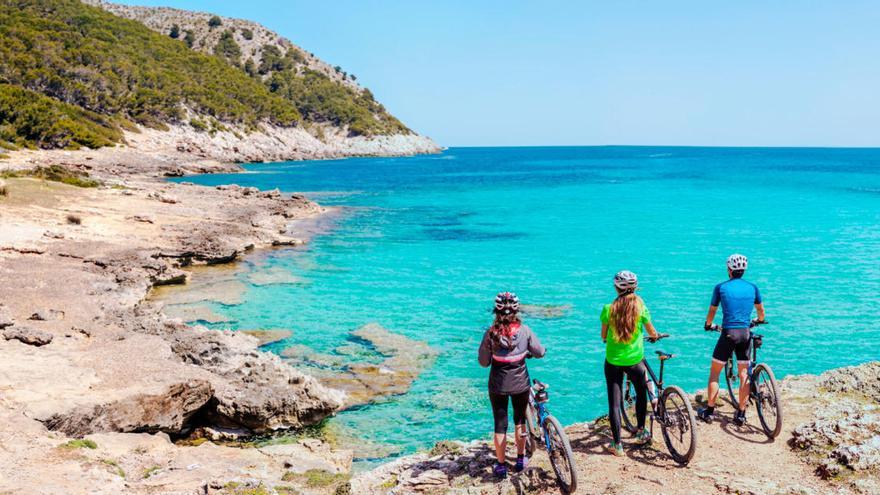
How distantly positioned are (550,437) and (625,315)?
177 cm

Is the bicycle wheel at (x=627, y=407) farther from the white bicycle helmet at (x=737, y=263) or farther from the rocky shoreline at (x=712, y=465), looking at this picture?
the white bicycle helmet at (x=737, y=263)

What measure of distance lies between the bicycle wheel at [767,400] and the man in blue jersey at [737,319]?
0.48 feet

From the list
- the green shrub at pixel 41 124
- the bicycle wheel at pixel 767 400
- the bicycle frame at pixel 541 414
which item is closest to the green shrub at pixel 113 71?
the green shrub at pixel 41 124

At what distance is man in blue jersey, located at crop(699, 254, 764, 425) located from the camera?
8.37m

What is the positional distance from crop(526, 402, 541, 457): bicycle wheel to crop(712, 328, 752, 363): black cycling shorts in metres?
2.90

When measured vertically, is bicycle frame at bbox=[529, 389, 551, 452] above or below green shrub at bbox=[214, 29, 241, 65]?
below

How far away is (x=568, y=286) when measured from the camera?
26.2 m

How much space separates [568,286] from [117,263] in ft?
58.9

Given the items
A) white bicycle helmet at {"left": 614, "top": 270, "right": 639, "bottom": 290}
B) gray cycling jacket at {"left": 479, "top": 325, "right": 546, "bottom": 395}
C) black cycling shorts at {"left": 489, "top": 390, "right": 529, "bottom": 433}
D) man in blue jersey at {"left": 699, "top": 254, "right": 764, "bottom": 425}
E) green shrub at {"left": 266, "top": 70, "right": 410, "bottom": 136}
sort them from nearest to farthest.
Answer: gray cycling jacket at {"left": 479, "top": 325, "right": 546, "bottom": 395} < black cycling shorts at {"left": 489, "top": 390, "right": 529, "bottom": 433} < white bicycle helmet at {"left": 614, "top": 270, "right": 639, "bottom": 290} < man in blue jersey at {"left": 699, "top": 254, "right": 764, "bottom": 425} < green shrub at {"left": 266, "top": 70, "right": 410, "bottom": 136}

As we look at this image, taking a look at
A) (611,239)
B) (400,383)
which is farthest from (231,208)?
(400,383)

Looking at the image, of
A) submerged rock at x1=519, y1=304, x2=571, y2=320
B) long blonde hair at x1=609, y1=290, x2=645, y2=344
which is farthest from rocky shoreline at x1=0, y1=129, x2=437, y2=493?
submerged rock at x1=519, y1=304, x2=571, y2=320

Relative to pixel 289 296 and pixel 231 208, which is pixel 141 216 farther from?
pixel 289 296

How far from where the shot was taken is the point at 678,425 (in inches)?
308

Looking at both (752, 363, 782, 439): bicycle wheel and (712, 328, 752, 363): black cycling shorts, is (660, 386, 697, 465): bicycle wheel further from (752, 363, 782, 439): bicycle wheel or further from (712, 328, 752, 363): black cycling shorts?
(752, 363, 782, 439): bicycle wheel
